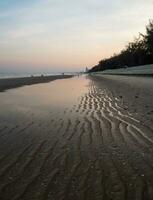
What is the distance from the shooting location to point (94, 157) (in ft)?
20.0

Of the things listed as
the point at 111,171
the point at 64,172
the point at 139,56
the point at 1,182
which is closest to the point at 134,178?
the point at 111,171

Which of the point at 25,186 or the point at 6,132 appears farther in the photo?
the point at 6,132

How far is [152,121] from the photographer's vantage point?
9.45 meters

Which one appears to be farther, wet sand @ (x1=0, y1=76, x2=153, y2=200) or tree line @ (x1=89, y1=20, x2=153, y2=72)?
tree line @ (x1=89, y1=20, x2=153, y2=72)

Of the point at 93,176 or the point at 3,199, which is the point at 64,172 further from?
the point at 3,199

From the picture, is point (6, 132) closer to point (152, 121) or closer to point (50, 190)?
point (152, 121)

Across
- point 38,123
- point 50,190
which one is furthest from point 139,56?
point 50,190

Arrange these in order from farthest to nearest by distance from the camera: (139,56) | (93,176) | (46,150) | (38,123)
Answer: (139,56), (38,123), (46,150), (93,176)

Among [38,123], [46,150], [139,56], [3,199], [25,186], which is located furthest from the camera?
[139,56]

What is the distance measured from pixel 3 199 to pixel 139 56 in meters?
87.6

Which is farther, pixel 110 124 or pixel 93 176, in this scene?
pixel 110 124

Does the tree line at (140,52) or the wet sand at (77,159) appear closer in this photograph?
the wet sand at (77,159)

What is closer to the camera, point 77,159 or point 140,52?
point 77,159

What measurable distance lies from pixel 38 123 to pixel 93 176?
17.4 feet
